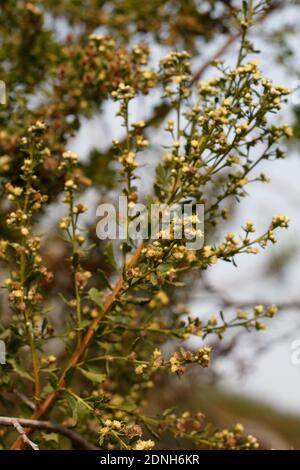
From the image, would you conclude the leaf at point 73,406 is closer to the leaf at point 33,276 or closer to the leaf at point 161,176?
the leaf at point 33,276

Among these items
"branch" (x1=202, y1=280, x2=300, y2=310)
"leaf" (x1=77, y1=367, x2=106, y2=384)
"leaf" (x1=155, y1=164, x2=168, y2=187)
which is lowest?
"leaf" (x1=77, y1=367, x2=106, y2=384)

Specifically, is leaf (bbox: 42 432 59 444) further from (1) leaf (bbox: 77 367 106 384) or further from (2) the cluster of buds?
(2) the cluster of buds

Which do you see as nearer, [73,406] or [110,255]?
[73,406]

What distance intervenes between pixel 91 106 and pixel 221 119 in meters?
1.12

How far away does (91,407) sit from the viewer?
172cm

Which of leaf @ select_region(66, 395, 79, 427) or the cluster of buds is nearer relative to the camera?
the cluster of buds

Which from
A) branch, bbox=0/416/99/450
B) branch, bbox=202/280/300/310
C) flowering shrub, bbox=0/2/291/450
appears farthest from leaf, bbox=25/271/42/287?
branch, bbox=202/280/300/310

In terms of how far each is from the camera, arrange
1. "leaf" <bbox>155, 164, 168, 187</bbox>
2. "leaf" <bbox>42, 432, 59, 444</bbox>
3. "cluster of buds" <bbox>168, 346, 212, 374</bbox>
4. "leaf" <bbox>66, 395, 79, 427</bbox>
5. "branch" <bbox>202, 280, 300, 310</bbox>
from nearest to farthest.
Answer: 1. "cluster of buds" <bbox>168, 346, 212, 374</bbox>
2. "leaf" <bbox>66, 395, 79, 427</bbox>
3. "leaf" <bbox>42, 432, 59, 444</bbox>
4. "leaf" <bbox>155, 164, 168, 187</bbox>
5. "branch" <bbox>202, 280, 300, 310</bbox>

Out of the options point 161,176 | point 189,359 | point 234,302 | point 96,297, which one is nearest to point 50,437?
point 96,297

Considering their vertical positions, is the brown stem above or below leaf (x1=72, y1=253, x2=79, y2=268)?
below

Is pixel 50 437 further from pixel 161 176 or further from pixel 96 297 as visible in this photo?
pixel 161 176

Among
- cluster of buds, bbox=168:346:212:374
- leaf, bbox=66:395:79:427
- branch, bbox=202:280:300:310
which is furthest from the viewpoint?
branch, bbox=202:280:300:310
